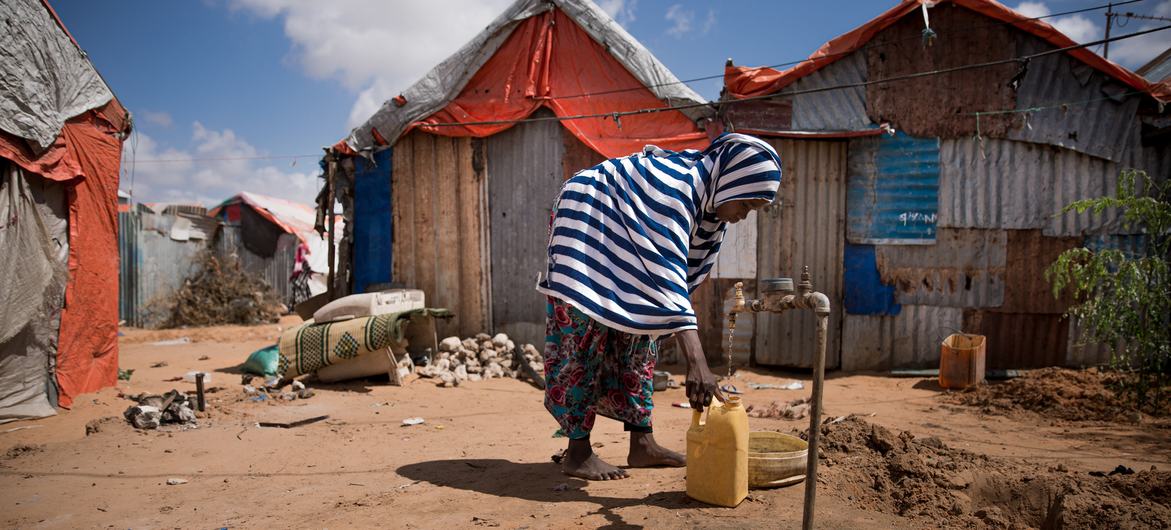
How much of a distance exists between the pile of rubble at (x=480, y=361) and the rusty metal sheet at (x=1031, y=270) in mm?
5455

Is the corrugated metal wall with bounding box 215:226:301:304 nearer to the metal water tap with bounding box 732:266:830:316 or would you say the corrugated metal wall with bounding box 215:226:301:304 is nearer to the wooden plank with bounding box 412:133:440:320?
the wooden plank with bounding box 412:133:440:320

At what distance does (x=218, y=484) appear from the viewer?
3463 mm

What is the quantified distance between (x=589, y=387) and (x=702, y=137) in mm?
4828

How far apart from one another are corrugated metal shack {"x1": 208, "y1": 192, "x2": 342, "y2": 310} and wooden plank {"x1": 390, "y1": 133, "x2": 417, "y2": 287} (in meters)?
7.16

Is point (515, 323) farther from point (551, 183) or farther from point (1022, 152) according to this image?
point (1022, 152)

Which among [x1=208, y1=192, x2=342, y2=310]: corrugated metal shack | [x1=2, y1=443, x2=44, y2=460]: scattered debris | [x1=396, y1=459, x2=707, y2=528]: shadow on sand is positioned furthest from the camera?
[x1=208, y1=192, x2=342, y2=310]: corrugated metal shack

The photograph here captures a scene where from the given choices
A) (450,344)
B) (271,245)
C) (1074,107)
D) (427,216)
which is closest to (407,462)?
(450,344)

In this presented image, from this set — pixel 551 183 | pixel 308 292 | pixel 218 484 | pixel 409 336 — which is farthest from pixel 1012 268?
pixel 308 292

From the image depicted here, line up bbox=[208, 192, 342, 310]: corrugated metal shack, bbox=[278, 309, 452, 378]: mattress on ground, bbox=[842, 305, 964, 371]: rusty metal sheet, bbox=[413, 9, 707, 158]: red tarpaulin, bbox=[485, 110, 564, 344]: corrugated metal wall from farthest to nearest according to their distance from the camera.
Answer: bbox=[208, 192, 342, 310]: corrugated metal shack → bbox=[485, 110, 564, 344]: corrugated metal wall → bbox=[413, 9, 707, 158]: red tarpaulin → bbox=[842, 305, 964, 371]: rusty metal sheet → bbox=[278, 309, 452, 378]: mattress on ground

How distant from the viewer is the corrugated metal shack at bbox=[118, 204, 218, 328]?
41.1ft

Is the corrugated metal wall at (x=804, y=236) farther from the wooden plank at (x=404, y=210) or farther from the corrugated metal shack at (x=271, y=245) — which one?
the corrugated metal shack at (x=271, y=245)

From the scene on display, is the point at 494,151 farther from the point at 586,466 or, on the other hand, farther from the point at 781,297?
the point at 781,297

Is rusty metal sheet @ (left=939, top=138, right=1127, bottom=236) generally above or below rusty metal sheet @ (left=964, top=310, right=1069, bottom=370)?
above


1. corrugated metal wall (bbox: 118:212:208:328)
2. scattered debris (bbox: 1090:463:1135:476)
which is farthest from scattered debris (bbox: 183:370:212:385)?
scattered debris (bbox: 1090:463:1135:476)
